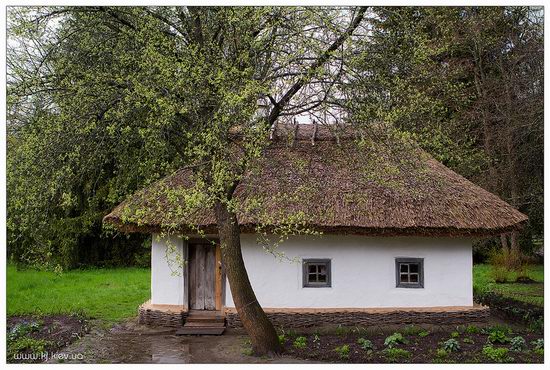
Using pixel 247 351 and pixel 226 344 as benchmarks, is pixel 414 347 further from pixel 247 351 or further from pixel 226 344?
pixel 226 344

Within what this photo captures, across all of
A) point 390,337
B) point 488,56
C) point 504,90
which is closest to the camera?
point 390,337

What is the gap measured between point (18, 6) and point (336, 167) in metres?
7.22

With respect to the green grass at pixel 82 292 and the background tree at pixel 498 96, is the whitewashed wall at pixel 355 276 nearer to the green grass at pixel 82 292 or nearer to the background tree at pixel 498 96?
the green grass at pixel 82 292

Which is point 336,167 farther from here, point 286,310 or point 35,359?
point 35,359

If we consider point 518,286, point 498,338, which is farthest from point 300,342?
point 518,286

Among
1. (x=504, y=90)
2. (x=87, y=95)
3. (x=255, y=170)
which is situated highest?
(x=504, y=90)

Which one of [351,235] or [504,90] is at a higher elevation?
[504,90]

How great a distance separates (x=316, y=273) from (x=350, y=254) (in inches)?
32.1

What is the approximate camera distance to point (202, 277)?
42.8 feet

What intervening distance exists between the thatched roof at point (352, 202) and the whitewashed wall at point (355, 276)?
62 cm

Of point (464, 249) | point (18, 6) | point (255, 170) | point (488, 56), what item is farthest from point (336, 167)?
point (488, 56)

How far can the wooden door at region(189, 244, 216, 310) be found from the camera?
42.6 ft

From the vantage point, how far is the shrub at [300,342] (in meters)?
10.4

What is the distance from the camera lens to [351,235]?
40.7 ft
